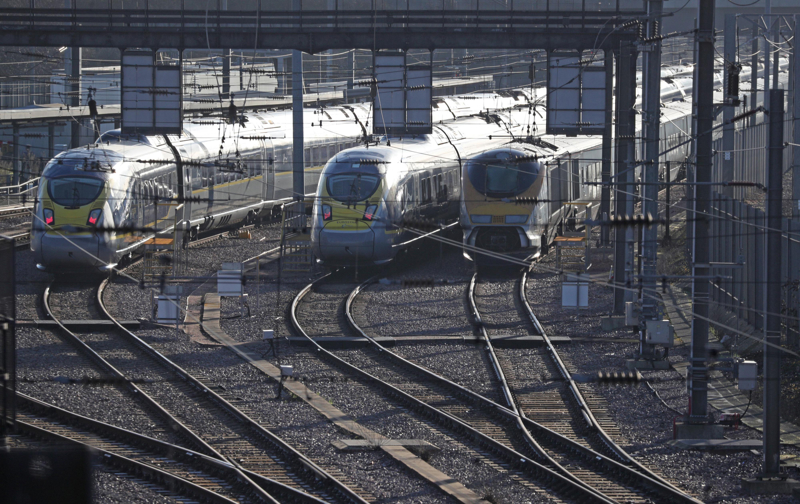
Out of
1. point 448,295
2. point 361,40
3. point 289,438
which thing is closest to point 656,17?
point 361,40

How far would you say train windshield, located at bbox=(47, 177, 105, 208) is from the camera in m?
22.6

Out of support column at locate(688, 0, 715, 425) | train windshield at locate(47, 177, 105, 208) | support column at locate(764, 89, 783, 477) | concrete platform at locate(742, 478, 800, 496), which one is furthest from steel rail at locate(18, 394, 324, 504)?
train windshield at locate(47, 177, 105, 208)

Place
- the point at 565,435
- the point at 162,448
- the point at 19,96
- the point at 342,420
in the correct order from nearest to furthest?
the point at 162,448
the point at 565,435
the point at 342,420
the point at 19,96

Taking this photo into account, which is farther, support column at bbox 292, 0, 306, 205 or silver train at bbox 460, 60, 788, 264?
silver train at bbox 460, 60, 788, 264

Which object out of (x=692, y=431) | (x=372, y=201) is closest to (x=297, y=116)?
(x=372, y=201)

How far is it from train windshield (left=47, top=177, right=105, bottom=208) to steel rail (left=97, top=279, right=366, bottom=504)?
14.5ft

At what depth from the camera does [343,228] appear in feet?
75.9

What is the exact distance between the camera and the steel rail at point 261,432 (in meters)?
11.5

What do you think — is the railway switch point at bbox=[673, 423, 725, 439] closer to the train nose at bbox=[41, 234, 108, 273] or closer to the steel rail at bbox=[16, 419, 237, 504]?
the steel rail at bbox=[16, 419, 237, 504]

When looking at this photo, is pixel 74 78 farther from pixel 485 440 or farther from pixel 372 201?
pixel 485 440

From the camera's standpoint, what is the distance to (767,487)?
1151cm

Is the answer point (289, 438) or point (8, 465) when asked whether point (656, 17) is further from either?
point (8, 465)

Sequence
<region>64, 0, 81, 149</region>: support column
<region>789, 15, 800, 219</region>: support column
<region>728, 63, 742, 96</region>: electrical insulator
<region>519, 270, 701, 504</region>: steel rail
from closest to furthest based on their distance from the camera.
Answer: <region>519, 270, 701, 504</region>: steel rail → <region>728, 63, 742, 96</region>: electrical insulator → <region>789, 15, 800, 219</region>: support column → <region>64, 0, 81, 149</region>: support column

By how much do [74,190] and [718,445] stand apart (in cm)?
1499
